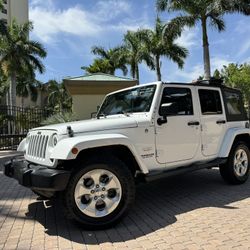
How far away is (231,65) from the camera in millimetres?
52312

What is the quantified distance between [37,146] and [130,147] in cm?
137

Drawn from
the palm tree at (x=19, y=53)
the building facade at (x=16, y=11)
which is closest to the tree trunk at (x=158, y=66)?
the palm tree at (x=19, y=53)

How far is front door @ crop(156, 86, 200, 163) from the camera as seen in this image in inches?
221

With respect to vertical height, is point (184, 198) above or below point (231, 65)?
below

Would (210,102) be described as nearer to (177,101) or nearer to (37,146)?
(177,101)

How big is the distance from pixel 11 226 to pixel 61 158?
1.46 meters

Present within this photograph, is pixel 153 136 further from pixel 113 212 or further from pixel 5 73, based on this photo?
pixel 5 73

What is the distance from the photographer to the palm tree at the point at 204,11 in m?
21.4

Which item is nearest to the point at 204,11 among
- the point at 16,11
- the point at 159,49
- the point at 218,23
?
the point at 218,23

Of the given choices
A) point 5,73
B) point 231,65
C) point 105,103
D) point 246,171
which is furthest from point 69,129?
point 231,65

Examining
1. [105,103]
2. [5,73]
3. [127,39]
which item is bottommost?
[105,103]

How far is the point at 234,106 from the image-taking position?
23.9 ft

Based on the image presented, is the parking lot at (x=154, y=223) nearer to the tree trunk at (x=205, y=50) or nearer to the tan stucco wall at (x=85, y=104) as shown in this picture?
the tan stucco wall at (x=85, y=104)

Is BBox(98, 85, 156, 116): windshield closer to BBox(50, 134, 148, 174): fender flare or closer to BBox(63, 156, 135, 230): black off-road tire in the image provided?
BBox(50, 134, 148, 174): fender flare
